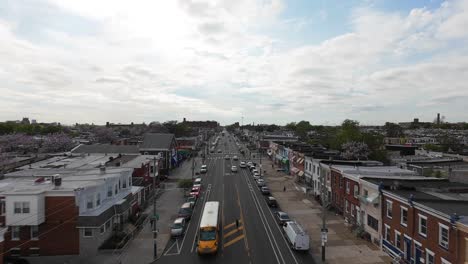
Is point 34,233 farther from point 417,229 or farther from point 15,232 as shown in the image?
point 417,229

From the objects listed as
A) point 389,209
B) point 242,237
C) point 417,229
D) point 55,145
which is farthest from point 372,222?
point 55,145

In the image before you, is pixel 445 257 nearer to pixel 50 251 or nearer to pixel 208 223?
pixel 208 223

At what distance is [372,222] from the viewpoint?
33344mm

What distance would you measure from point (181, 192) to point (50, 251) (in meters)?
28.7

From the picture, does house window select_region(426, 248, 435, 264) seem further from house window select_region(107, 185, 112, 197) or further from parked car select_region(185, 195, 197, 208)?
house window select_region(107, 185, 112, 197)

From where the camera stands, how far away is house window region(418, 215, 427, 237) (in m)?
24.8

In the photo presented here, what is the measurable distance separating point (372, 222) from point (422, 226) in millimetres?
8418

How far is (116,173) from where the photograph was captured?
3941 cm

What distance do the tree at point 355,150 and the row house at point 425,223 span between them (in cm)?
3277

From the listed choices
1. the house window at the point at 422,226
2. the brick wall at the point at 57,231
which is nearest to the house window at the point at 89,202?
the brick wall at the point at 57,231

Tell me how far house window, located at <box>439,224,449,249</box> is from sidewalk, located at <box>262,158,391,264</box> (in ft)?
21.0

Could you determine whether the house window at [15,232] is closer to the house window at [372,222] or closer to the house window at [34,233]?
the house window at [34,233]

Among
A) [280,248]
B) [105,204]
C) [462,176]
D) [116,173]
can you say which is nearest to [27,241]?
[105,204]

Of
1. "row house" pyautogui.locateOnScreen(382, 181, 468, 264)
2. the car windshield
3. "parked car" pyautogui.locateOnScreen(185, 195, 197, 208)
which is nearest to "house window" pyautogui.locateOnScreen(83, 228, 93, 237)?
the car windshield
